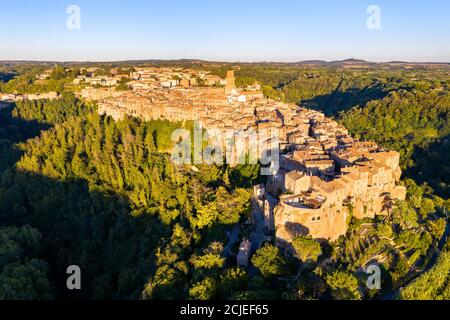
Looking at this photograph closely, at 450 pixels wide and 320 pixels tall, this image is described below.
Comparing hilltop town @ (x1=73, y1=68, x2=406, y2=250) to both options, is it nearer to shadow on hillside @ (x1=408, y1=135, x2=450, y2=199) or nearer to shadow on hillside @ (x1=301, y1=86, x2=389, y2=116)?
shadow on hillside @ (x1=408, y1=135, x2=450, y2=199)

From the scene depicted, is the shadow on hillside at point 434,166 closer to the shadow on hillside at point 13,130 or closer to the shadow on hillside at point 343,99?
the shadow on hillside at point 343,99

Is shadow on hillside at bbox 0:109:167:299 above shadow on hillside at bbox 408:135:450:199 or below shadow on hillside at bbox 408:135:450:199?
below

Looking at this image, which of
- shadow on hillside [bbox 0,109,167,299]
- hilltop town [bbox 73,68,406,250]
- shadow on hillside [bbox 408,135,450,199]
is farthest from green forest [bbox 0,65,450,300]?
hilltop town [bbox 73,68,406,250]

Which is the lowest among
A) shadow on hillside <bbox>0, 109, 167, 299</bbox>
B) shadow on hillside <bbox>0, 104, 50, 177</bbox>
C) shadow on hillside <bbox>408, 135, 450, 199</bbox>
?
shadow on hillside <bbox>0, 109, 167, 299</bbox>

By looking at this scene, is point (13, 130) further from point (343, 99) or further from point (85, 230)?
point (343, 99)

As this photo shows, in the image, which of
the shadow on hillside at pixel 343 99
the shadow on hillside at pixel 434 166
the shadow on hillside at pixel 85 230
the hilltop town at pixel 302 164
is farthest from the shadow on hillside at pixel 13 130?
the shadow on hillside at pixel 343 99

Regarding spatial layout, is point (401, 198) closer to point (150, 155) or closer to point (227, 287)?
point (227, 287)

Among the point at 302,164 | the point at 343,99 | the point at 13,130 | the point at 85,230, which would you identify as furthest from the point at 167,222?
the point at 343,99
